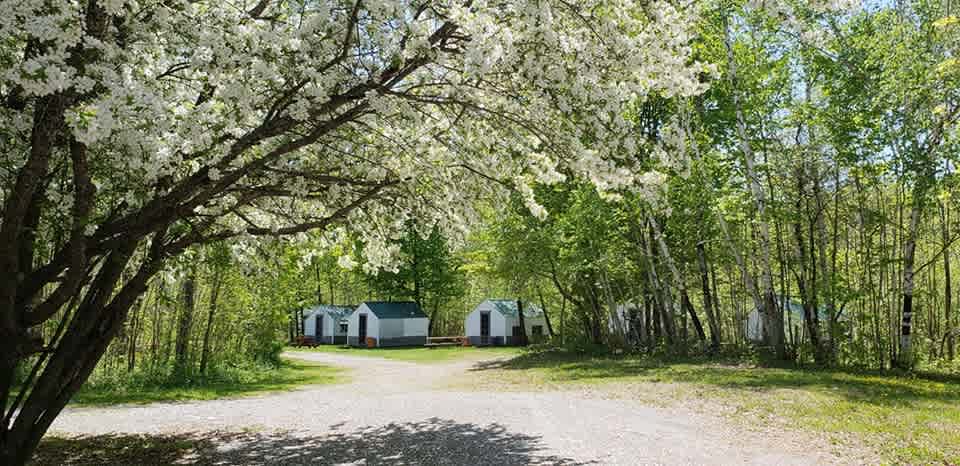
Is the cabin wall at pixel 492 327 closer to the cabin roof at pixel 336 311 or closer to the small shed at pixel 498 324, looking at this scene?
the small shed at pixel 498 324

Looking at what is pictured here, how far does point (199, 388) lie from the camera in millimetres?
15227

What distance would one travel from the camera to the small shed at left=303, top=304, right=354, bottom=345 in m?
47.0

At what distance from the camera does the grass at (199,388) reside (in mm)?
12938

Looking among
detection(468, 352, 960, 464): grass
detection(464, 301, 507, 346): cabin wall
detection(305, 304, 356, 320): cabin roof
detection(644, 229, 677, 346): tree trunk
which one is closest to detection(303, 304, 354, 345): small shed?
detection(305, 304, 356, 320): cabin roof

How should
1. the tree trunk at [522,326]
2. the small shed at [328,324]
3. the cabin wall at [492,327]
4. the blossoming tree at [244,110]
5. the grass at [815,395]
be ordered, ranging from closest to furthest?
the blossoming tree at [244,110] < the grass at [815,395] < the tree trunk at [522,326] < the cabin wall at [492,327] < the small shed at [328,324]

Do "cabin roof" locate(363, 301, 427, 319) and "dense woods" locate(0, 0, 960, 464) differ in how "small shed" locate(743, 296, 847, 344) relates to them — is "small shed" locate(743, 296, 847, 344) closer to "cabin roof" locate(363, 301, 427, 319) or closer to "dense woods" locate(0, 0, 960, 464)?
"dense woods" locate(0, 0, 960, 464)

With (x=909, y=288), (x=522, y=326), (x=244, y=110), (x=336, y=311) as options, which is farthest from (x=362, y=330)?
(x=244, y=110)

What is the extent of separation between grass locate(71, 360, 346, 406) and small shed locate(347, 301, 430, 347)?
20.4m

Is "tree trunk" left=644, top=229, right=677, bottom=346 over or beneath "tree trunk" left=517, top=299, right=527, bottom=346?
over

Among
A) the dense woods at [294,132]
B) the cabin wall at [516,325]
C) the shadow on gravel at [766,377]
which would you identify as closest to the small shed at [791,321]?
the shadow on gravel at [766,377]

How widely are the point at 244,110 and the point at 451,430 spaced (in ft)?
18.4

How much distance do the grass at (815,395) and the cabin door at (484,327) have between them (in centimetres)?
2245

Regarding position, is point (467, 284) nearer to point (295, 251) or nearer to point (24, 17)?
point (295, 251)

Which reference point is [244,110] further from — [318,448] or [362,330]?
[362,330]
